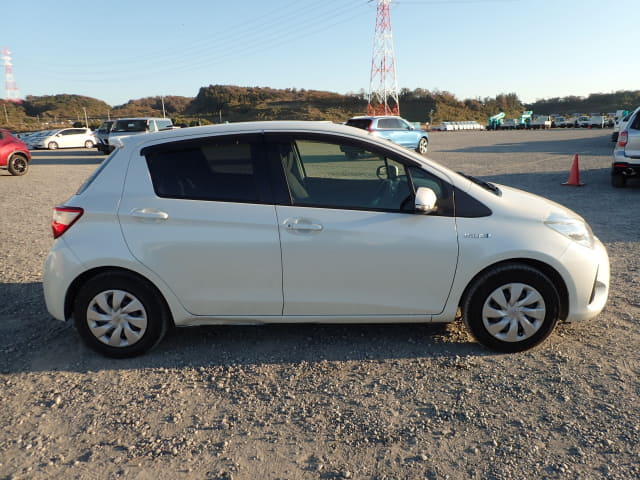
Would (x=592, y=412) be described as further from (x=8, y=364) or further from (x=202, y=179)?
(x=8, y=364)

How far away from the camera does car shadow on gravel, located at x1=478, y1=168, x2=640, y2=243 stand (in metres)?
7.80

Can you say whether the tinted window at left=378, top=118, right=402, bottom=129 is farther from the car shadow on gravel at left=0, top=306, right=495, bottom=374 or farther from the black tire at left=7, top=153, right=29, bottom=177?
the car shadow on gravel at left=0, top=306, right=495, bottom=374

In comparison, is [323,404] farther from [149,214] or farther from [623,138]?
[623,138]

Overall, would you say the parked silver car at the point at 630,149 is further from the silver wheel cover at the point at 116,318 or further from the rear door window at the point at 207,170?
the silver wheel cover at the point at 116,318

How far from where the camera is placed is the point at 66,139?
32938mm

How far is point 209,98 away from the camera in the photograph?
116 metres

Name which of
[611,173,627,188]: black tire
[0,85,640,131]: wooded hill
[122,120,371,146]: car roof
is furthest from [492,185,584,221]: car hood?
[0,85,640,131]: wooded hill

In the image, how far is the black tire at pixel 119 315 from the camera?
375 centimetres

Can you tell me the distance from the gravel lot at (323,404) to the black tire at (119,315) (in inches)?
5.8

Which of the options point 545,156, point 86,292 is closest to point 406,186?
point 86,292

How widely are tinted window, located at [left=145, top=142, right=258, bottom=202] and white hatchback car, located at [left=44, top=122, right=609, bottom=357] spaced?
0.03 ft

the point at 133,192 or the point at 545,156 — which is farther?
the point at 545,156

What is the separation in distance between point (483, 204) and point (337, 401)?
177cm

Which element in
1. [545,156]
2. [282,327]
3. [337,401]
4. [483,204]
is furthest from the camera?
[545,156]
